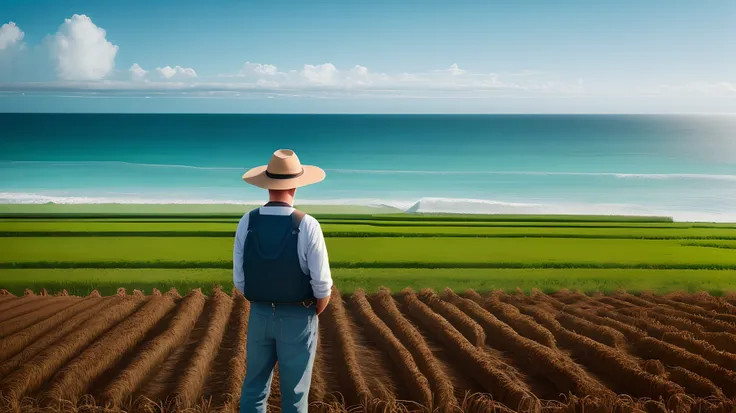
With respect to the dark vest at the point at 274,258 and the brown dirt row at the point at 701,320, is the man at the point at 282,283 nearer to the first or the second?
the dark vest at the point at 274,258

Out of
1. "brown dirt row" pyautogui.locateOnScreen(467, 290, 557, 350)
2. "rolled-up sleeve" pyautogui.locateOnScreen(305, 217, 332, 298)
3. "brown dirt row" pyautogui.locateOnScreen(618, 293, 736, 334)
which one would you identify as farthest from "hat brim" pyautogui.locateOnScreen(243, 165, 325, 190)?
"brown dirt row" pyautogui.locateOnScreen(618, 293, 736, 334)

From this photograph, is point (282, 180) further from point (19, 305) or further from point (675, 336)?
point (19, 305)

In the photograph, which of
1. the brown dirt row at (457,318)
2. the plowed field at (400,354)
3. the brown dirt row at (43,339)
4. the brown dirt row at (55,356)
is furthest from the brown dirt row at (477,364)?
the brown dirt row at (43,339)

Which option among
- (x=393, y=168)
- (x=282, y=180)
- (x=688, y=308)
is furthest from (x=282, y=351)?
(x=393, y=168)

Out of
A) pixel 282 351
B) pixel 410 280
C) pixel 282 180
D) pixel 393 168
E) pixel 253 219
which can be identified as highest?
pixel 393 168

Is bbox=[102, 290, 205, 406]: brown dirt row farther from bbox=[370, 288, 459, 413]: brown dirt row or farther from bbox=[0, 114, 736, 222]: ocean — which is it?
bbox=[0, 114, 736, 222]: ocean

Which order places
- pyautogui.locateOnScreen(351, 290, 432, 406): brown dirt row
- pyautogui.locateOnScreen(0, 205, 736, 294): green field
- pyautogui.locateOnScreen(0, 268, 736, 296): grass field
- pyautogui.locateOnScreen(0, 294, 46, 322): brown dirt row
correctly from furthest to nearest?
pyautogui.locateOnScreen(0, 205, 736, 294): green field → pyautogui.locateOnScreen(0, 268, 736, 296): grass field → pyautogui.locateOnScreen(0, 294, 46, 322): brown dirt row → pyautogui.locateOnScreen(351, 290, 432, 406): brown dirt row
